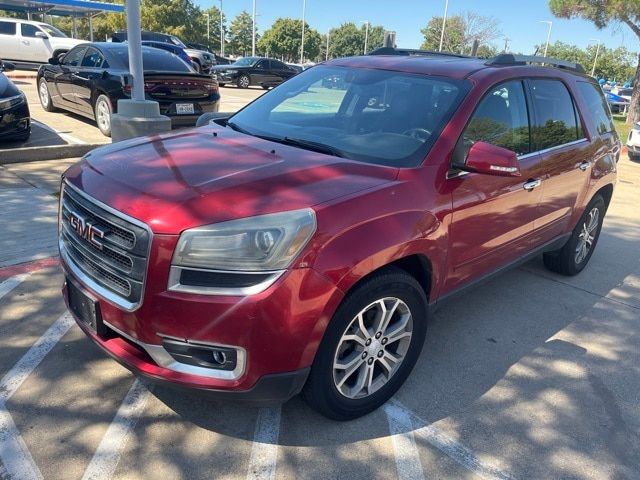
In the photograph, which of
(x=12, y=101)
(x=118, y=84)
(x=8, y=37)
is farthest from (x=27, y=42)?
(x=12, y=101)

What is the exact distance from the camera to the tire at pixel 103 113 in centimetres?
866

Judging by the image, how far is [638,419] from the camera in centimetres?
305

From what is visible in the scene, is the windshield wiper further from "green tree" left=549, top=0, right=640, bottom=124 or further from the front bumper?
"green tree" left=549, top=0, right=640, bottom=124

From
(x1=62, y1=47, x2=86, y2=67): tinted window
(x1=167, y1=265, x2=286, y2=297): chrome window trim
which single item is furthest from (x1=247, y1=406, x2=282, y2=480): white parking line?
(x1=62, y1=47, x2=86, y2=67): tinted window

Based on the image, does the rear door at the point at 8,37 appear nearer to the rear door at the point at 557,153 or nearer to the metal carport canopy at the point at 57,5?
the metal carport canopy at the point at 57,5

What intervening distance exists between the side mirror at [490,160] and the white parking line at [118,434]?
7.12 ft

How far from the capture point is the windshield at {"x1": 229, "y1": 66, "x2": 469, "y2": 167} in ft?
10.2

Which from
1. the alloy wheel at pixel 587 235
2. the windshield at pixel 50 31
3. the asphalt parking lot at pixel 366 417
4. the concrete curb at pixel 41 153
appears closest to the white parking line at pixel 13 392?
the asphalt parking lot at pixel 366 417

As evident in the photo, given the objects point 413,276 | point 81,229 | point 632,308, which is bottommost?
point 632,308

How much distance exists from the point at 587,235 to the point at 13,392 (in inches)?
191

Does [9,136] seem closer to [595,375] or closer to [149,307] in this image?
[149,307]

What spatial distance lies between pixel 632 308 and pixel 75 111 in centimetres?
937

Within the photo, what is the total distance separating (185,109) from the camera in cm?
855

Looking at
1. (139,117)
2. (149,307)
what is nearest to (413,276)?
(149,307)
